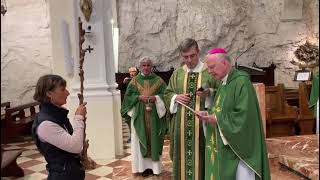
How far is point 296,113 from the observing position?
729 centimetres

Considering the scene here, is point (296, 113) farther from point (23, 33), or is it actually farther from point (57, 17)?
point (23, 33)

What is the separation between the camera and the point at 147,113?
5113 millimetres

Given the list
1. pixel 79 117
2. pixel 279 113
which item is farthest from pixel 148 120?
pixel 279 113

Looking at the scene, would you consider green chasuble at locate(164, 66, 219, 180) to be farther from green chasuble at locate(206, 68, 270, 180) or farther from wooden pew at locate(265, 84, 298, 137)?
wooden pew at locate(265, 84, 298, 137)

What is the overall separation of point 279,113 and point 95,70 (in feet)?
11.5

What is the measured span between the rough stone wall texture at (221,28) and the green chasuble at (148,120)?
615 centimetres

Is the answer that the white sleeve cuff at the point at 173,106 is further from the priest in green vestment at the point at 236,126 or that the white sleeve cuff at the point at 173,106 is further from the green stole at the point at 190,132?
the priest in green vestment at the point at 236,126

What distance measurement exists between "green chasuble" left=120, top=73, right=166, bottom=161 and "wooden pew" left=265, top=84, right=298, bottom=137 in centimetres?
281

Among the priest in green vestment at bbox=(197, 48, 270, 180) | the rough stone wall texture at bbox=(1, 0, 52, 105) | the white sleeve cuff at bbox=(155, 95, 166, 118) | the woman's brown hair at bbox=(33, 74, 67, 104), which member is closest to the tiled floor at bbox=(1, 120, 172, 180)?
the white sleeve cuff at bbox=(155, 95, 166, 118)

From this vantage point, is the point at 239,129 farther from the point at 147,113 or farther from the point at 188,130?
the point at 147,113

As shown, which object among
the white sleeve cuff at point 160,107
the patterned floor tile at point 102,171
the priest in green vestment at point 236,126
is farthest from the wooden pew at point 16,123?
the priest in green vestment at point 236,126

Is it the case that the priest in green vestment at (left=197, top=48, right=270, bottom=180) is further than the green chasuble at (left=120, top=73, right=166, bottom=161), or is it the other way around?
the green chasuble at (left=120, top=73, right=166, bottom=161)

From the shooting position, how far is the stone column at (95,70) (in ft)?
20.6

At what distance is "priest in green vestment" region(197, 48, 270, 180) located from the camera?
10.1ft
